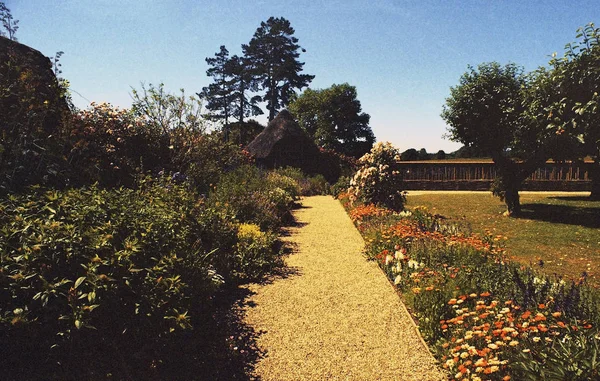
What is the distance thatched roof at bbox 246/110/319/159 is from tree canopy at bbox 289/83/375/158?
1489 cm

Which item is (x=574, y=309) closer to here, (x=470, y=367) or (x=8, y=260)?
(x=470, y=367)

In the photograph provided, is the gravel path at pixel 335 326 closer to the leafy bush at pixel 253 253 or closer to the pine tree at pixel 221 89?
the leafy bush at pixel 253 253

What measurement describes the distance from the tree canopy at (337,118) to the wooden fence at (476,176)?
61.2ft

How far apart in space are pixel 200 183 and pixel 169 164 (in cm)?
130

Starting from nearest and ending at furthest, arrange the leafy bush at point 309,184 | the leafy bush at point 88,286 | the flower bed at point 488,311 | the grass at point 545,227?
the leafy bush at point 88,286, the flower bed at point 488,311, the grass at point 545,227, the leafy bush at point 309,184

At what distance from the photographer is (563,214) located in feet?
39.3

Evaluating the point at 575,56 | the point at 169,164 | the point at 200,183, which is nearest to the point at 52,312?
the point at 200,183

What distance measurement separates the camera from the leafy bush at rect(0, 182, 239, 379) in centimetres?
264

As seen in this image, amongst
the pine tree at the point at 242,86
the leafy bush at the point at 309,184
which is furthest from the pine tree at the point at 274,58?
the leafy bush at the point at 309,184

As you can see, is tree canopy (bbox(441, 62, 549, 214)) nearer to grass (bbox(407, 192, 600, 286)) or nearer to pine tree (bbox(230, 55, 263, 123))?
grass (bbox(407, 192, 600, 286))

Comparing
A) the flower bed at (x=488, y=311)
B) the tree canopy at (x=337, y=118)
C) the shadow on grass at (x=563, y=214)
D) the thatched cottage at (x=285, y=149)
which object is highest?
the tree canopy at (x=337, y=118)

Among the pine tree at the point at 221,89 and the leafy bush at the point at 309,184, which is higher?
the pine tree at the point at 221,89

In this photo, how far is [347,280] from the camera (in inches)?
236

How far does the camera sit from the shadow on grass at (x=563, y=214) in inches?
424
